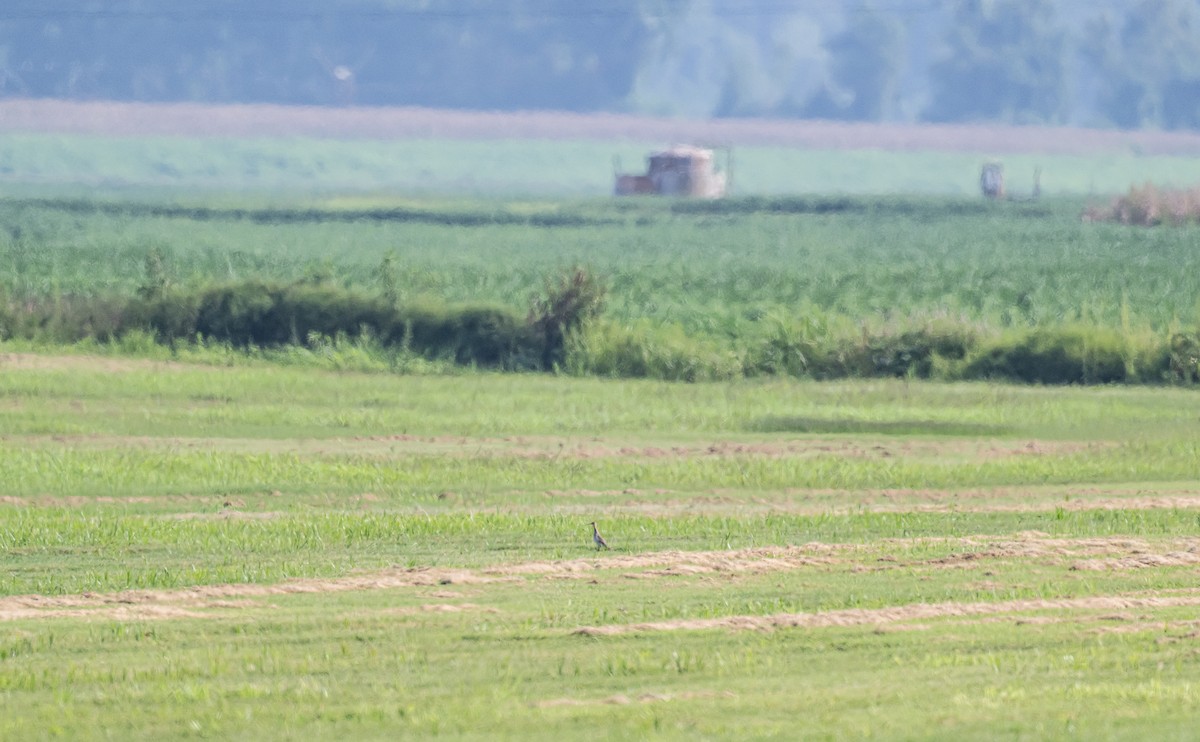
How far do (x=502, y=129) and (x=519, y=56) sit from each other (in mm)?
37726

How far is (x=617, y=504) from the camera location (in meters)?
19.9

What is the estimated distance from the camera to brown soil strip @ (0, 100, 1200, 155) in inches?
4653

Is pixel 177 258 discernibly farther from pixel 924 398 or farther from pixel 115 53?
pixel 115 53

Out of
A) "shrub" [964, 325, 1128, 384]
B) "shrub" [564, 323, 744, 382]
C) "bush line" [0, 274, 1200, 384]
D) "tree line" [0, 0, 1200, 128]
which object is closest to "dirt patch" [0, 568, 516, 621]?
"shrub" [564, 323, 744, 382]

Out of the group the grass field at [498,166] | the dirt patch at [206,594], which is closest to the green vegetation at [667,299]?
the dirt patch at [206,594]

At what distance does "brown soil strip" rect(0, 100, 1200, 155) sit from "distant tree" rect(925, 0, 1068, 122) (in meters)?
23.7

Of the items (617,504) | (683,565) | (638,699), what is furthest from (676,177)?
(638,699)

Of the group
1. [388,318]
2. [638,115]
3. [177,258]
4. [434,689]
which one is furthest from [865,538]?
[638,115]

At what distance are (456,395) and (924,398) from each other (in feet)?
22.8

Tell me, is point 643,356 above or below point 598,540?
below

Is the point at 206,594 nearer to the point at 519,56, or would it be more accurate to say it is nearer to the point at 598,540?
the point at 598,540

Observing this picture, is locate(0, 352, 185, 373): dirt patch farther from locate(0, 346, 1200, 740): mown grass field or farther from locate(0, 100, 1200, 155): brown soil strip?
locate(0, 100, 1200, 155): brown soil strip

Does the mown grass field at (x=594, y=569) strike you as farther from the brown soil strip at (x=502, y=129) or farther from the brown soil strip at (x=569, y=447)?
the brown soil strip at (x=502, y=129)

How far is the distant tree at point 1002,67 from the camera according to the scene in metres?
173
